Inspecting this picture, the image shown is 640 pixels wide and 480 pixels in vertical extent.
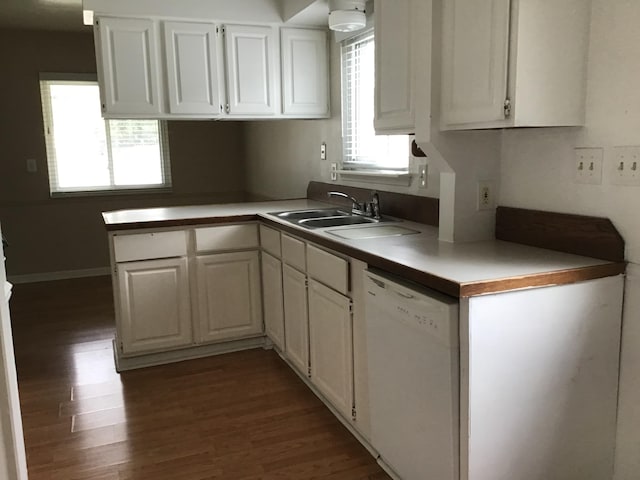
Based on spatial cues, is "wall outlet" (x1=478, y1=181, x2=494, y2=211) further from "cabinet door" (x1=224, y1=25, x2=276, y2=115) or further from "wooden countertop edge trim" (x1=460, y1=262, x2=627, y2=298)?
"cabinet door" (x1=224, y1=25, x2=276, y2=115)

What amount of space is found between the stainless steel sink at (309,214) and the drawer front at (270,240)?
0.12 metres

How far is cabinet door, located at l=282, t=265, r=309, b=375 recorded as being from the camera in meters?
2.73

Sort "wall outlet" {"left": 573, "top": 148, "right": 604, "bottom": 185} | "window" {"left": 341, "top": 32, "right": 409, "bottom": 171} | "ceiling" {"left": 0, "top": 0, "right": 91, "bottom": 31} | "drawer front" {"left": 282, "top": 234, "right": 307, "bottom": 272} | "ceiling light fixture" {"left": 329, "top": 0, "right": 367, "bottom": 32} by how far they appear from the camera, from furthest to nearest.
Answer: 1. "ceiling" {"left": 0, "top": 0, "right": 91, "bottom": 31}
2. "window" {"left": 341, "top": 32, "right": 409, "bottom": 171}
3. "ceiling light fixture" {"left": 329, "top": 0, "right": 367, "bottom": 32}
4. "drawer front" {"left": 282, "top": 234, "right": 307, "bottom": 272}
5. "wall outlet" {"left": 573, "top": 148, "right": 604, "bottom": 185}

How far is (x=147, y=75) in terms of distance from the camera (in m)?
3.39

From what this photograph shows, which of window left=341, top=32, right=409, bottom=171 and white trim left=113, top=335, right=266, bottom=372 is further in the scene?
white trim left=113, top=335, right=266, bottom=372

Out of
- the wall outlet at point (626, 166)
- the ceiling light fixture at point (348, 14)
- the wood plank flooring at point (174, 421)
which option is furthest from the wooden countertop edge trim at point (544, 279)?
the ceiling light fixture at point (348, 14)

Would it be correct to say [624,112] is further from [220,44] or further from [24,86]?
[24,86]

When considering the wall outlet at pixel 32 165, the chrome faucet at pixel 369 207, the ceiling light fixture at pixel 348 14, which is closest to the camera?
the ceiling light fixture at pixel 348 14


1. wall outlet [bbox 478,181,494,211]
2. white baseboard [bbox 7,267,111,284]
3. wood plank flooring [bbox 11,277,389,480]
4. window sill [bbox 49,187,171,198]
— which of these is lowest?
wood plank flooring [bbox 11,277,389,480]

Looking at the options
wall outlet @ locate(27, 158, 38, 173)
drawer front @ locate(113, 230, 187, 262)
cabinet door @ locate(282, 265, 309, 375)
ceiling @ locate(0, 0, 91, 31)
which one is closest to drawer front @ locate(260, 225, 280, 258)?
cabinet door @ locate(282, 265, 309, 375)

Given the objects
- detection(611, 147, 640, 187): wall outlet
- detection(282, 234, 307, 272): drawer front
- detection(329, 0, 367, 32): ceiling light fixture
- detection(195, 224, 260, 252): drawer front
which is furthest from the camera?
detection(195, 224, 260, 252): drawer front

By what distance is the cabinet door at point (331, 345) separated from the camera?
230 cm

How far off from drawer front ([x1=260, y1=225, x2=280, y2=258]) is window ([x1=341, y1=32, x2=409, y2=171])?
696 mm

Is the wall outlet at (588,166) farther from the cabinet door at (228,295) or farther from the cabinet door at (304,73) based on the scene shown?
the cabinet door at (304,73)
